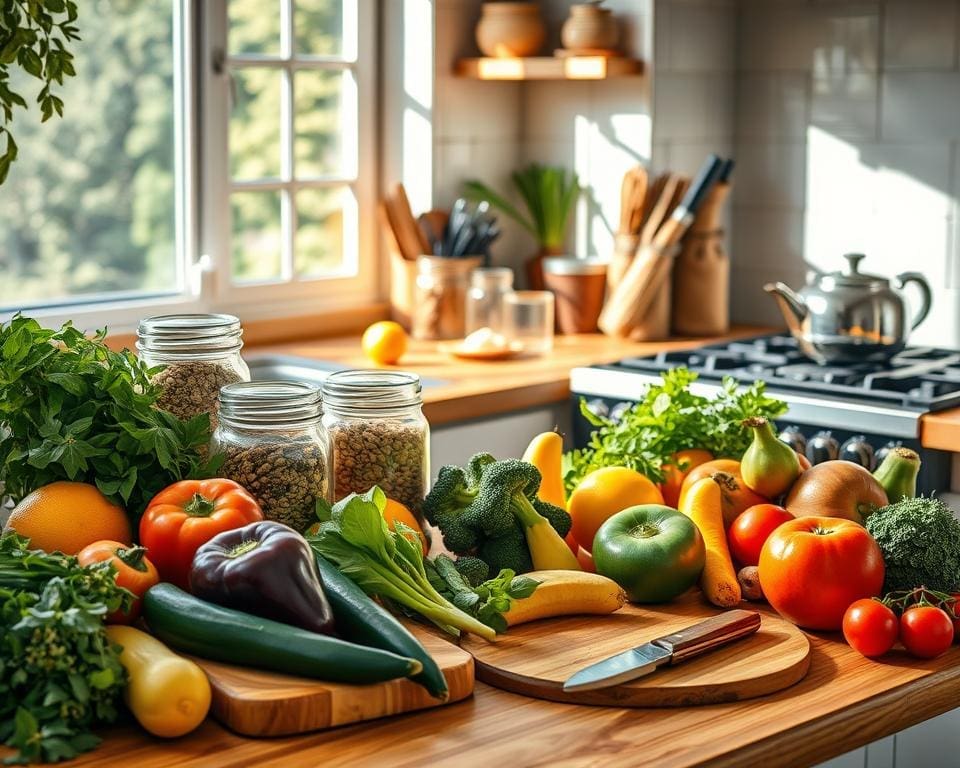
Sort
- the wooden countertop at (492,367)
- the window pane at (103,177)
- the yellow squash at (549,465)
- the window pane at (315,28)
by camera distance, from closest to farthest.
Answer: the yellow squash at (549,465) → the wooden countertop at (492,367) → the window pane at (315,28) → the window pane at (103,177)

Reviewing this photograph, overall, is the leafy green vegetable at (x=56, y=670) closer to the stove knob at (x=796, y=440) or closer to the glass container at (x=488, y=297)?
the stove knob at (x=796, y=440)

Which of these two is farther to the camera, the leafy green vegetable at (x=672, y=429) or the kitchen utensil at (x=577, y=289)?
the kitchen utensil at (x=577, y=289)

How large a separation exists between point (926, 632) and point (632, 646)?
280mm

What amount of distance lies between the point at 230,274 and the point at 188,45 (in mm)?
540

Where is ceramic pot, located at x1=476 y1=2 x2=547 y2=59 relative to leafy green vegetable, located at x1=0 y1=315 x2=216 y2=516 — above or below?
above

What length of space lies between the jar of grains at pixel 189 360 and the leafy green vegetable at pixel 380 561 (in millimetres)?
282

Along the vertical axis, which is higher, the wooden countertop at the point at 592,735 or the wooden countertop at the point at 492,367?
the wooden countertop at the point at 492,367

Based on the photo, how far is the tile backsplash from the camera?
337 cm

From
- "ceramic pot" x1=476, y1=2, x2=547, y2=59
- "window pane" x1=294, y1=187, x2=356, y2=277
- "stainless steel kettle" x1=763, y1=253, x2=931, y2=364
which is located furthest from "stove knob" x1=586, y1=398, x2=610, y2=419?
"window pane" x1=294, y1=187, x2=356, y2=277

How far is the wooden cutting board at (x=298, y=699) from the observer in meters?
1.18

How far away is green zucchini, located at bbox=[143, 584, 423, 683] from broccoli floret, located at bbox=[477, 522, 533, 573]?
0.31 m

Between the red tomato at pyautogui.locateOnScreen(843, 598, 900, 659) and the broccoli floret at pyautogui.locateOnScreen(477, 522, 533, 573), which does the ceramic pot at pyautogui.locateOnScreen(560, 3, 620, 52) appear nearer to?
the broccoli floret at pyautogui.locateOnScreen(477, 522, 533, 573)

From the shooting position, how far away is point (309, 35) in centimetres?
1202

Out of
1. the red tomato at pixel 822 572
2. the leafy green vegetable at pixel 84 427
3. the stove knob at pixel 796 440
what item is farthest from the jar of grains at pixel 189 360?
the stove knob at pixel 796 440
